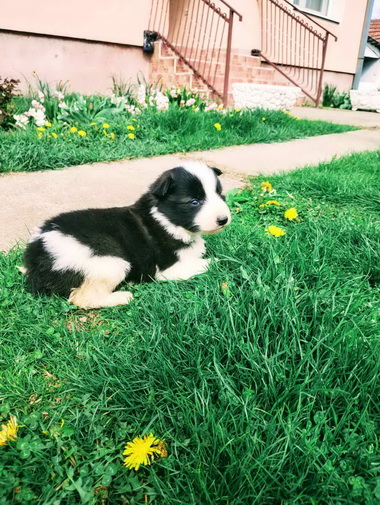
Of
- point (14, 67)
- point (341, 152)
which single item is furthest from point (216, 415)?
point (14, 67)

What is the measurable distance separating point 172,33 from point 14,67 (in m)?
5.44

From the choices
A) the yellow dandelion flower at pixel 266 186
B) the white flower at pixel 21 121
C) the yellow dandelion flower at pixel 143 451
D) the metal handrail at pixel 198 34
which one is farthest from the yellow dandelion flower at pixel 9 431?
the metal handrail at pixel 198 34

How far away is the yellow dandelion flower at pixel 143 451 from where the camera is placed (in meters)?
1.28

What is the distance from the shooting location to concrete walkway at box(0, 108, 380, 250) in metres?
3.15

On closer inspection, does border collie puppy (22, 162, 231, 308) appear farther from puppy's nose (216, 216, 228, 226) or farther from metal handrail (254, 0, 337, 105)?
metal handrail (254, 0, 337, 105)

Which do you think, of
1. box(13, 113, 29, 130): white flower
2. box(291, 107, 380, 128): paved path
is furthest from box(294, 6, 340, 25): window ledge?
box(13, 113, 29, 130): white flower

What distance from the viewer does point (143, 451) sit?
129 centimetres

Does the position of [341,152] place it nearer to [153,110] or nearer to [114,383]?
[153,110]

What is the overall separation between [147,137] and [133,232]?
3488mm

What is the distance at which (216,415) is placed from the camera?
1363mm

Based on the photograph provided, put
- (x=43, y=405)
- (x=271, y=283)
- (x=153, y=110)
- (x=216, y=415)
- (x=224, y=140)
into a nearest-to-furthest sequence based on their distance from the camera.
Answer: (x=216, y=415) < (x=43, y=405) < (x=271, y=283) < (x=224, y=140) < (x=153, y=110)

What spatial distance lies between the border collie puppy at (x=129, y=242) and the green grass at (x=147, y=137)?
226 cm

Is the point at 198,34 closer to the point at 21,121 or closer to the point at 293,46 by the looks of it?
the point at 293,46

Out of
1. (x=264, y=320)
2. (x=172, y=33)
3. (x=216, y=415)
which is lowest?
(x=216, y=415)
